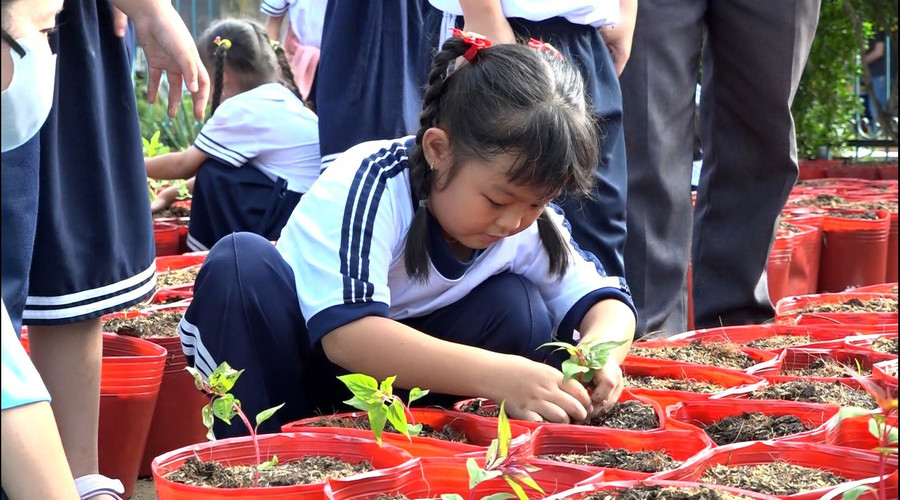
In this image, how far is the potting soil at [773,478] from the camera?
1.41 metres

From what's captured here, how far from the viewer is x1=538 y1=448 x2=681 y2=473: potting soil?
148 cm

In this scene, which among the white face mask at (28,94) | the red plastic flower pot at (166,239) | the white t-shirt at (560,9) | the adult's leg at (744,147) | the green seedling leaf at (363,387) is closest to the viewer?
the white face mask at (28,94)

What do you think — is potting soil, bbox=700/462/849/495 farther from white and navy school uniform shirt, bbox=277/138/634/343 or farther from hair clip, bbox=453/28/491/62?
hair clip, bbox=453/28/491/62

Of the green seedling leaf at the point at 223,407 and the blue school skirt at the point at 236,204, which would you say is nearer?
the green seedling leaf at the point at 223,407

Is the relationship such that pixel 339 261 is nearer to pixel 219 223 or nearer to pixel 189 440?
pixel 189 440

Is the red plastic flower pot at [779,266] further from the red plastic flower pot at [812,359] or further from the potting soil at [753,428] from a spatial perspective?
the potting soil at [753,428]

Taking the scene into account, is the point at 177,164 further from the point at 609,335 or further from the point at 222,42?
the point at 609,335

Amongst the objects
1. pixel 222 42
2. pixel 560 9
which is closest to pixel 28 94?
pixel 560 9

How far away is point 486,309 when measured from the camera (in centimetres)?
196

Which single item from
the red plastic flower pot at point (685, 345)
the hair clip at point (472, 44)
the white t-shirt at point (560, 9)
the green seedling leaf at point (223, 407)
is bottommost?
the red plastic flower pot at point (685, 345)

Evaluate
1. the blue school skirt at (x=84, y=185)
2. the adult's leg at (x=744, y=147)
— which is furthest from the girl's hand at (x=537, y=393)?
the adult's leg at (x=744, y=147)

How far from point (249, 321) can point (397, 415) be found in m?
0.50

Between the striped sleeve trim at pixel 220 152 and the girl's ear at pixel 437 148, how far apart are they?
89.1 inches

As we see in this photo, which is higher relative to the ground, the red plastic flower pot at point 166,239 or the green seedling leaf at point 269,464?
the green seedling leaf at point 269,464
